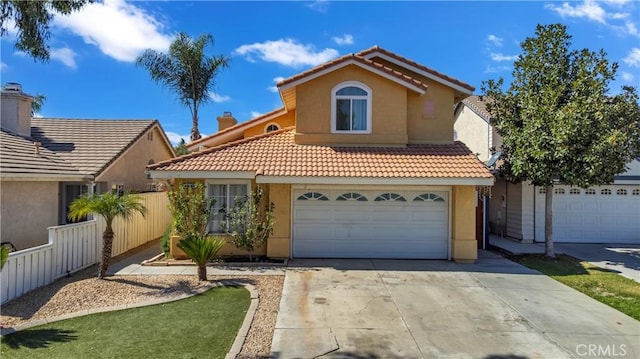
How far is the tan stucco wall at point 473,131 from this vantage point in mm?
20562

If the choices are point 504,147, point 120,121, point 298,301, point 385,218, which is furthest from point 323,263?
point 120,121

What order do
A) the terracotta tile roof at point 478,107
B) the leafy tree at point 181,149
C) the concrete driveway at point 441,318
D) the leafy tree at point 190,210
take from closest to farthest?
the concrete driveway at point 441,318
the leafy tree at point 190,210
the terracotta tile roof at point 478,107
the leafy tree at point 181,149

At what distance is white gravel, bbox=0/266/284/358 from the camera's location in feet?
22.6

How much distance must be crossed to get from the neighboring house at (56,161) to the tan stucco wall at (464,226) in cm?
1378

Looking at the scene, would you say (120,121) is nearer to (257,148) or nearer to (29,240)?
(29,240)

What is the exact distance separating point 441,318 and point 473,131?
56.0 ft

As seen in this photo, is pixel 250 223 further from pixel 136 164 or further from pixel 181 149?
pixel 181 149

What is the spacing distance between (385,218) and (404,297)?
175 inches

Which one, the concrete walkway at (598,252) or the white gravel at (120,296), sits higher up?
the concrete walkway at (598,252)

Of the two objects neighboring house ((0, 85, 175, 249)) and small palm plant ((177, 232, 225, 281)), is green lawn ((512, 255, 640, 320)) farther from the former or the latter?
neighboring house ((0, 85, 175, 249))

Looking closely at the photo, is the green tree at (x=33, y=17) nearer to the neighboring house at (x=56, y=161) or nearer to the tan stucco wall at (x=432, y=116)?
the neighboring house at (x=56, y=161)

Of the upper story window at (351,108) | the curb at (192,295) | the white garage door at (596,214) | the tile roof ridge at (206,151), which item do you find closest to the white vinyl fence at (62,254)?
the curb at (192,295)

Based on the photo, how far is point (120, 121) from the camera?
67.2 ft

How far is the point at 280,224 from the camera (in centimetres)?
1269
